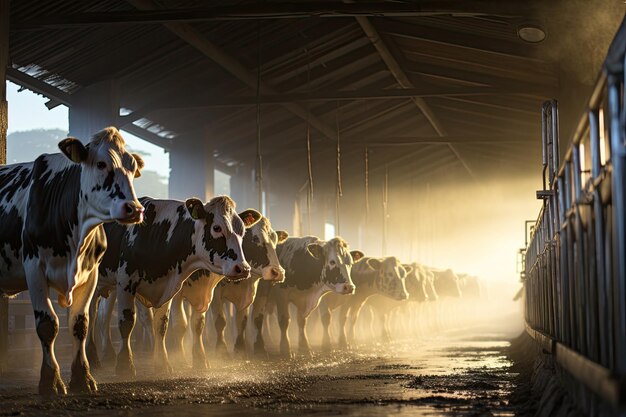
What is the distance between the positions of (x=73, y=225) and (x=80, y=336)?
92 centimetres

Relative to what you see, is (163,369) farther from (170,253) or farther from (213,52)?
(213,52)

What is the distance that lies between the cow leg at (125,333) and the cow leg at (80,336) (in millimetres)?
1733

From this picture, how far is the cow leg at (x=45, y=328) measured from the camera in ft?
27.5

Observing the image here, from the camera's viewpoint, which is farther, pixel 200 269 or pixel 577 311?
pixel 200 269

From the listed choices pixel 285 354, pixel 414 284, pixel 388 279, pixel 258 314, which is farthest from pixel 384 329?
pixel 285 354

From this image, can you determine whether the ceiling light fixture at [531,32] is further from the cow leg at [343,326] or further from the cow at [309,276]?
the cow leg at [343,326]

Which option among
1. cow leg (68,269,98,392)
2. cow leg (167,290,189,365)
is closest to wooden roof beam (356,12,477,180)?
cow leg (167,290,189,365)

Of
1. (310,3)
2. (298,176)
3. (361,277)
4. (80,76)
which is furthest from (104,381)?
(298,176)

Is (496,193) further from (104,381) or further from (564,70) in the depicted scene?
(104,381)

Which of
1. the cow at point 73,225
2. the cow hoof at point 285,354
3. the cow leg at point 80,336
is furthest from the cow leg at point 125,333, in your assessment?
the cow hoof at point 285,354

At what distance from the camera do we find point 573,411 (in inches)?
219

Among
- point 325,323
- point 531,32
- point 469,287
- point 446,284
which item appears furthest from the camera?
point 469,287

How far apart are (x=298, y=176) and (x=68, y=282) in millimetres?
22583

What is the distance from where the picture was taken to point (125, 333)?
11.0 m
